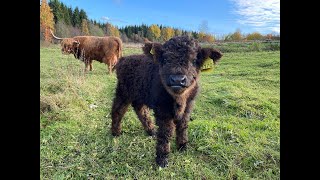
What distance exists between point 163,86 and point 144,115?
1.59ft

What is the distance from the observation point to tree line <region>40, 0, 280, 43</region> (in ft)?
6.04

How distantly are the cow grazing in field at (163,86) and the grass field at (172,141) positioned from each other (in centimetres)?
7

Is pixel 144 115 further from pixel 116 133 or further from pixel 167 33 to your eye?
pixel 167 33

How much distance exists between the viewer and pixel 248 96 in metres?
2.06

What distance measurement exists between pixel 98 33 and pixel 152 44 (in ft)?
1.67

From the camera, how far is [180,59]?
165cm

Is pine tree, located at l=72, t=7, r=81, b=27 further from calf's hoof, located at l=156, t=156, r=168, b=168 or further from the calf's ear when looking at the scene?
calf's hoof, located at l=156, t=156, r=168, b=168

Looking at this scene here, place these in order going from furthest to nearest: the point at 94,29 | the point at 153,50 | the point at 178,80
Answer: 1. the point at 94,29
2. the point at 153,50
3. the point at 178,80

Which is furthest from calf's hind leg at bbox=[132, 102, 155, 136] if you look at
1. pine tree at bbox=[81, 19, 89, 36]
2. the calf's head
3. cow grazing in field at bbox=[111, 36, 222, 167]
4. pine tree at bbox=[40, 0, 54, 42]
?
pine tree at bbox=[40, 0, 54, 42]

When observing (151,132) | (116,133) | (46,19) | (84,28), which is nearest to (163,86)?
(151,132)

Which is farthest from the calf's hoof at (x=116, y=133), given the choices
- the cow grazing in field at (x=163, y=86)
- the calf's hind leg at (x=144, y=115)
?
the calf's hind leg at (x=144, y=115)

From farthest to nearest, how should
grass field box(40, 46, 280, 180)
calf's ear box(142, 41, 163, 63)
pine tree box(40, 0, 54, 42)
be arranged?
pine tree box(40, 0, 54, 42) → grass field box(40, 46, 280, 180) → calf's ear box(142, 41, 163, 63)
